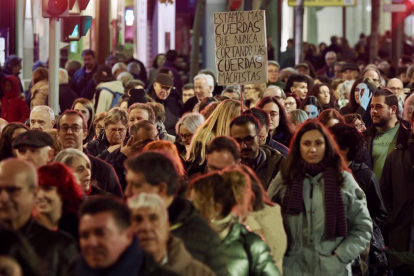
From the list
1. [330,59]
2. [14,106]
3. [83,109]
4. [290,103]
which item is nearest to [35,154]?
[83,109]

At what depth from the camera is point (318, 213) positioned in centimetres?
834

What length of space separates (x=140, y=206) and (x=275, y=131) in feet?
21.6

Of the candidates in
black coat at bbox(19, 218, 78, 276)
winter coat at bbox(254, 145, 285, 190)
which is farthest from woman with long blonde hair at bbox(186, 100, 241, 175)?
black coat at bbox(19, 218, 78, 276)

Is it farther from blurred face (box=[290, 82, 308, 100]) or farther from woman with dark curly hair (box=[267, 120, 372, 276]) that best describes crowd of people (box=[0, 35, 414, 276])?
blurred face (box=[290, 82, 308, 100])

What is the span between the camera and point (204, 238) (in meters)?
6.43

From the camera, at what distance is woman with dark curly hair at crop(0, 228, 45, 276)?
196 inches

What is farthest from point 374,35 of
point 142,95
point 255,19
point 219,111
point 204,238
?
point 204,238

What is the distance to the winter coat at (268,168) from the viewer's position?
9.44 metres

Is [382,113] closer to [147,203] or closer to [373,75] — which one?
[373,75]

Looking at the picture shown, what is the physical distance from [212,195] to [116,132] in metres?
5.34

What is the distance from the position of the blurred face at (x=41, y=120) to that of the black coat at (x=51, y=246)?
21.6 ft

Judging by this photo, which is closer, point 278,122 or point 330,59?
point 278,122

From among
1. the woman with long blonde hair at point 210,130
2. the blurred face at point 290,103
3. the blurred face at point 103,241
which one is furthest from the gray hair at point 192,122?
the blurred face at point 103,241

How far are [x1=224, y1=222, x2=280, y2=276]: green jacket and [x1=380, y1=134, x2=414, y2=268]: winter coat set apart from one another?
4483 millimetres
